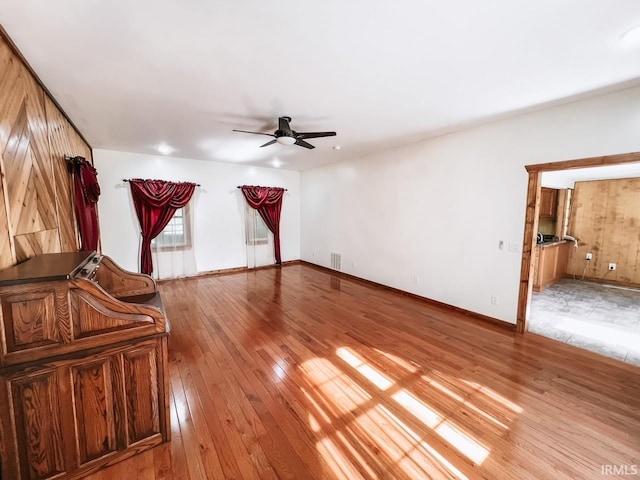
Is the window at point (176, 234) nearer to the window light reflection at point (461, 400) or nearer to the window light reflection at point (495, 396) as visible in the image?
the window light reflection at point (461, 400)

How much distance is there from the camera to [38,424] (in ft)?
4.36

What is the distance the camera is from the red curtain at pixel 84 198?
322 centimetres

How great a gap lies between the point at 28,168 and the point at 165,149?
3.06 m

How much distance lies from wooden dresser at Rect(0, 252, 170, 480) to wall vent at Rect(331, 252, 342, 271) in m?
4.66

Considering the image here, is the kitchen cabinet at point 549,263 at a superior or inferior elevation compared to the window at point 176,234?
inferior

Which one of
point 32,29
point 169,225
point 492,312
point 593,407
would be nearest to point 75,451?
point 32,29

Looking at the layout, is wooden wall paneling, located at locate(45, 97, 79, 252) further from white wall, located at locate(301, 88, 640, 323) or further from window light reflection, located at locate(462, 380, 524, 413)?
white wall, located at locate(301, 88, 640, 323)

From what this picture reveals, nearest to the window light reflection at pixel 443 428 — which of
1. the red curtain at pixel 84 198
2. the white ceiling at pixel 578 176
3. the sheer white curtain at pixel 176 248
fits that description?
the red curtain at pixel 84 198

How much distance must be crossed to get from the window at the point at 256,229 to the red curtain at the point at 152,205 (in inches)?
60.1

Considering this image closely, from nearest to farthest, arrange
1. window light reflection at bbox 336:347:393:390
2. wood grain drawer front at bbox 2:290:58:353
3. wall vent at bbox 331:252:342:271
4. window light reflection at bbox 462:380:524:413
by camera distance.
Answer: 1. wood grain drawer front at bbox 2:290:58:353
2. window light reflection at bbox 462:380:524:413
3. window light reflection at bbox 336:347:393:390
4. wall vent at bbox 331:252:342:271

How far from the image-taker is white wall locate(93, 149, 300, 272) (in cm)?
496

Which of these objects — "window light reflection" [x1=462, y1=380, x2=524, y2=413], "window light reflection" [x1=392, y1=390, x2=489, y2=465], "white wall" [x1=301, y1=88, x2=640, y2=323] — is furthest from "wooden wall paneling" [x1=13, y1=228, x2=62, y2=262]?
"white wall" [x1=301, y1=88, x2=640, y2=323]

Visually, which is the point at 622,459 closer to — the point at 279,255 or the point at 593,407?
the point at 593,407

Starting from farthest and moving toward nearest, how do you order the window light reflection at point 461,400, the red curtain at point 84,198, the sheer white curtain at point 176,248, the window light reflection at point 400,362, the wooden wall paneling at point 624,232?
the sheer white curtain at point 176,248
the wooden wall paneling at point 624,232
the red curtain at point 84,198
the window light reflection at point 400,362
the window light reflection at point 461,400
